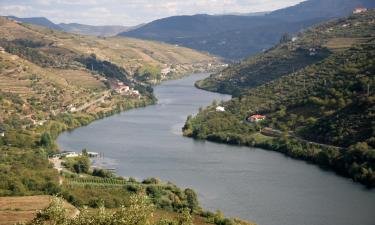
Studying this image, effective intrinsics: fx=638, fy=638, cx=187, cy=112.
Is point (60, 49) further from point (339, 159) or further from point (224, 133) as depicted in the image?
point (339, 159)

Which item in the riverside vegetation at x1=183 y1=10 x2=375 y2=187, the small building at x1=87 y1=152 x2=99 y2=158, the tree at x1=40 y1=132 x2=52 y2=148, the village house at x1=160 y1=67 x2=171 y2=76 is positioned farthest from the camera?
the village house at x1=160 y1=67 x2=171 y2=76

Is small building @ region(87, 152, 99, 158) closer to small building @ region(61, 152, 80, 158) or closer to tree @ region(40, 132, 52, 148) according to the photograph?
small building @ region(61, 152, 80, 158)

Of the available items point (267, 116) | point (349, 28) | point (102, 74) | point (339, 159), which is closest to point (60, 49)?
point (102, 74)

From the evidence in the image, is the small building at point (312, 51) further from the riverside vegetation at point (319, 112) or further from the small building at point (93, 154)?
the small building at point (93, 154)

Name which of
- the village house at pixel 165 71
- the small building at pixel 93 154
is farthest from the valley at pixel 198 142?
the village house at pixel 165 71

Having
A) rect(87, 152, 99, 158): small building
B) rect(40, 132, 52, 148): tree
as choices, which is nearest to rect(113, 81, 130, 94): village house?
rect(40, 132, 52, 148): tree

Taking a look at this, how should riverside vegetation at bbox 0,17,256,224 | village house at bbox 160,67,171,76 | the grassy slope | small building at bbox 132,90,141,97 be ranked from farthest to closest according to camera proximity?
1. village house at bbox 160,67,171,76
2. small building at bbox 132,90,141,97
3. riverside vegetation at bbox 0,17,256,224
4. the grassy slope
